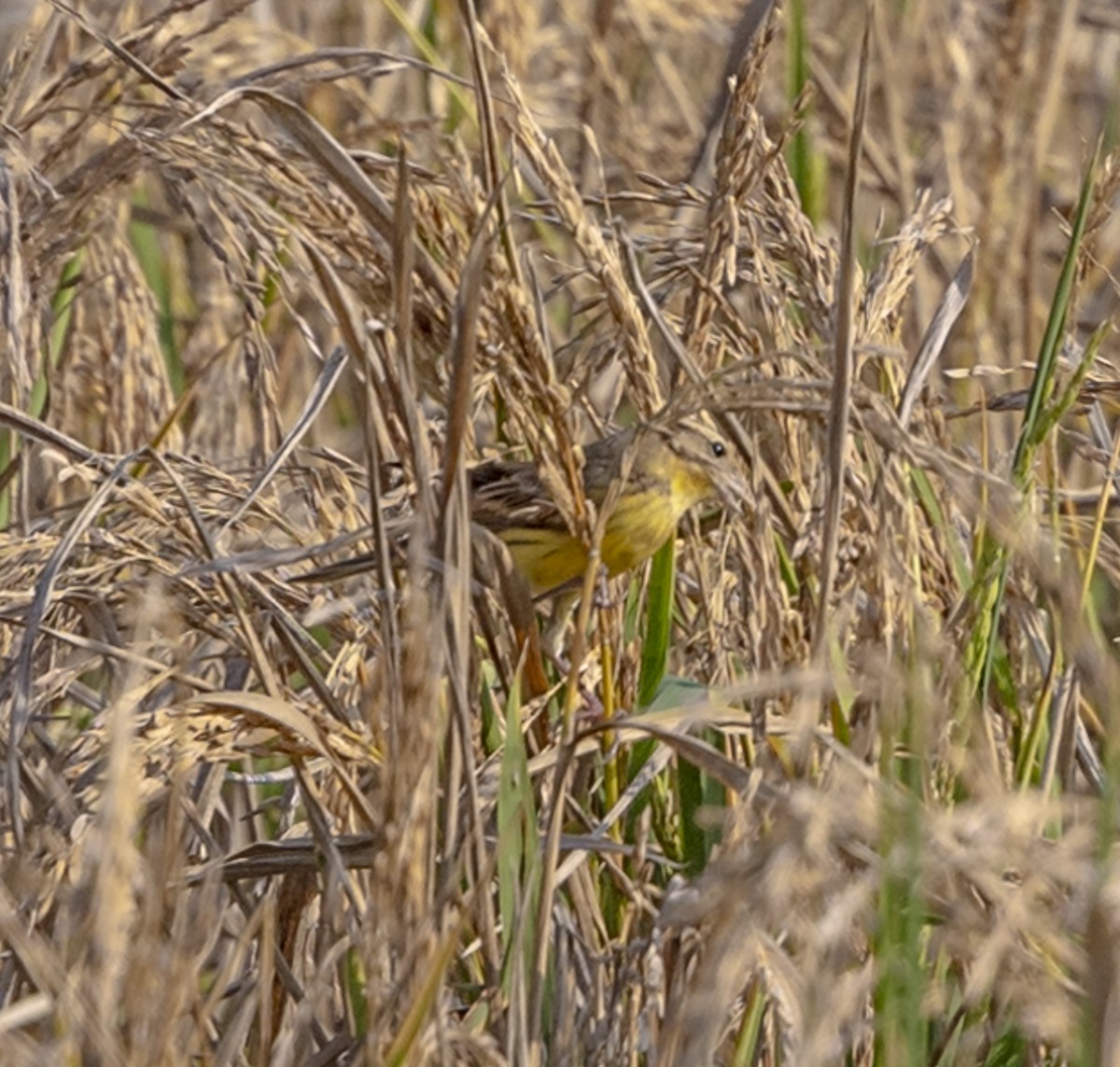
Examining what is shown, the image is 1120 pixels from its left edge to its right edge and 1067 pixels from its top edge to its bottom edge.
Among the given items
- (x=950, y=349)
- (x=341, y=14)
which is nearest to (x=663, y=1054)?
(x=950, y=349)

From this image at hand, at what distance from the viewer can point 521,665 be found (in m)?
1.59

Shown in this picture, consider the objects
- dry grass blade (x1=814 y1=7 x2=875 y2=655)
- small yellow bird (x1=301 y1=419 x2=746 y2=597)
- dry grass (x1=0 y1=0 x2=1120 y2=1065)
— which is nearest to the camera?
dry grass (x1=0 y1=0 x2=1120 y2=1065)

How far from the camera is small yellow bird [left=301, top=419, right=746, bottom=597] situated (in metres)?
2.23

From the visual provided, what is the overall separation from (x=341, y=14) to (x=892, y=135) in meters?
1.43

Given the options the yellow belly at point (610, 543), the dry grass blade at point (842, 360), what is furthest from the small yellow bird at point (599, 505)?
the dry grass blade at point (842, 360)

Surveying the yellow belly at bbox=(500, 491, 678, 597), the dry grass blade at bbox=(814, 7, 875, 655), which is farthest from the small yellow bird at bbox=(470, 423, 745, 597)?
the dry grass blade at bbox=(814, 7, 875, 655)

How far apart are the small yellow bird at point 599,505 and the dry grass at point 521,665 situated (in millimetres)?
57

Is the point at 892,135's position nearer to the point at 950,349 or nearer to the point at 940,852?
the point at 950,349

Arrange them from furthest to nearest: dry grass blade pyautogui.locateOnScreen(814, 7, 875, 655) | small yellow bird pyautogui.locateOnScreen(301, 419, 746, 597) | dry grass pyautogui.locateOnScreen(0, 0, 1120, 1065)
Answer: small yellow bird pyautogui.locateOnScreen(301, 419, 746, 597)
dry grass blade pyautogui.locateOnScreen(814, 7, 875, 655)
dry grass pyautogui.locateOnScreen(0, 0, 1120, 1065)

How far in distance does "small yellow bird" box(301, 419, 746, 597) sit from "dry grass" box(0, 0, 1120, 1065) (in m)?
0.06

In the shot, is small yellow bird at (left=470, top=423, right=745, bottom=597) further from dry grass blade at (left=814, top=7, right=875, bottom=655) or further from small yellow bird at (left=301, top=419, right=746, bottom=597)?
dry grass blade at (left=814, top=7, right=875, bottom=655)

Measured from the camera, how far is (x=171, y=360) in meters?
3.25

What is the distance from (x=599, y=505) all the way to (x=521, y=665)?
0.69 metres

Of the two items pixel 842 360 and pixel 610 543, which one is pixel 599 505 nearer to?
pixel 610 543
